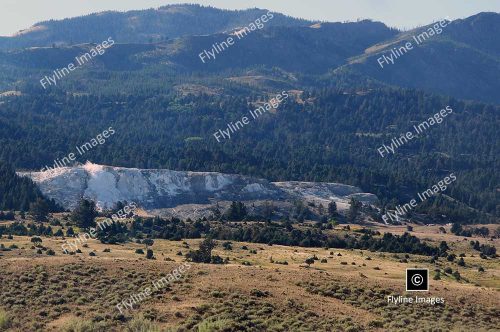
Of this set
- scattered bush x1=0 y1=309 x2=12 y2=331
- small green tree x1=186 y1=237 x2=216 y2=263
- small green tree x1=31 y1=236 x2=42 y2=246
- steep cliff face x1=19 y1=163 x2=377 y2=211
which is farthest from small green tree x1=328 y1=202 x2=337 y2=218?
scattered bush x1=0 y1=309 x2=12 y2=331

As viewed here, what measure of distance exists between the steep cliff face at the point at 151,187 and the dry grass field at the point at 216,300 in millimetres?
80454

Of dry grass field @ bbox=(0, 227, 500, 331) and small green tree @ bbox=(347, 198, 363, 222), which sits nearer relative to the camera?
dry grass field @ bbox=(0, 227, 500, 331)

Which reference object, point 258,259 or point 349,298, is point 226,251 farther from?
point 349,298

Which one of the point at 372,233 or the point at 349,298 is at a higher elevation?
the point at 349,298

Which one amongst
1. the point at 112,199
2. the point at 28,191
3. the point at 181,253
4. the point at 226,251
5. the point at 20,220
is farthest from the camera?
the point at 112,199

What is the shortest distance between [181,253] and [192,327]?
32134 mm

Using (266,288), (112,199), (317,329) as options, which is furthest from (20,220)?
(317,329)

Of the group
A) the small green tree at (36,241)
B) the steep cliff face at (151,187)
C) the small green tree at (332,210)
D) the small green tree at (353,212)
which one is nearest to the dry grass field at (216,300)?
the small green tree at (36,241)

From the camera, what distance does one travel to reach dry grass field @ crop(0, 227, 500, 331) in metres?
54.2

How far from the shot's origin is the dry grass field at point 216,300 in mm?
54250

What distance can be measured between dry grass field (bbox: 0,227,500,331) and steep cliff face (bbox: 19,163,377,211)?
80.5 meters

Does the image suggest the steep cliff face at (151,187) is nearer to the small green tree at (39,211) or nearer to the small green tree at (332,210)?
the small green tree at (332,210)

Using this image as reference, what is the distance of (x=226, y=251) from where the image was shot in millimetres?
92625

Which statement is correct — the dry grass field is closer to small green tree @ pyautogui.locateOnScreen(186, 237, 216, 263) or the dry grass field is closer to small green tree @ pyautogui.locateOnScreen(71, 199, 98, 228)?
small green tree @ pyautogui.locateOnScreen(186, 237, 216, 263)
